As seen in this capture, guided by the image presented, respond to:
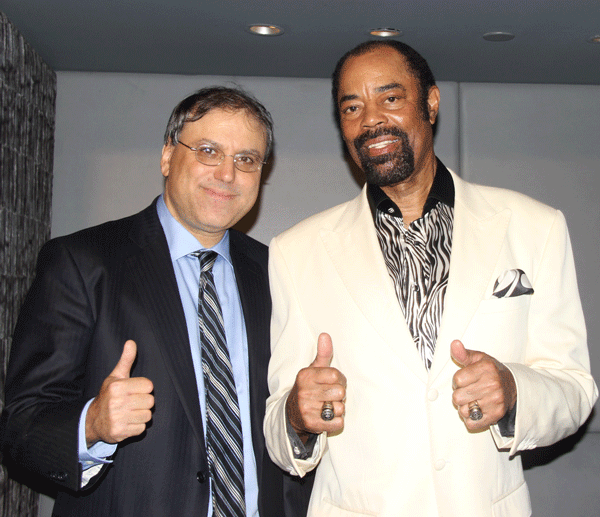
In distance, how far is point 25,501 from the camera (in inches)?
118

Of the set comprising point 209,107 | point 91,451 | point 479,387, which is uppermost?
point 209,107

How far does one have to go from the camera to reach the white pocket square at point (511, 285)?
1.90 m

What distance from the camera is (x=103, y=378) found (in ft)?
6.62

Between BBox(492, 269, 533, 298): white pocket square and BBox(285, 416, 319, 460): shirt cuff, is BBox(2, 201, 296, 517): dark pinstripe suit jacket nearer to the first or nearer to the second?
BBox(285, 416, 319, 460): shirt cuff

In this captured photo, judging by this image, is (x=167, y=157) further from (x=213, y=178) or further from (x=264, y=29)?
(x=264, y=29)

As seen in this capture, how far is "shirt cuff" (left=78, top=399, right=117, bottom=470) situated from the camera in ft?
5.99

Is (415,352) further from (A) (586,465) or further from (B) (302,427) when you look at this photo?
(A) (586,465)

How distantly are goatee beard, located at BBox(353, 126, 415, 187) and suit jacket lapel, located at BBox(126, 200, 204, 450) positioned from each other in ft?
2.48

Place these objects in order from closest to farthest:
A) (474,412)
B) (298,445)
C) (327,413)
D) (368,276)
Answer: (474,412) → (327,413) → (298,445) → (368,276)

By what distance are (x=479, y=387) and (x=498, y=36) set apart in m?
1.77

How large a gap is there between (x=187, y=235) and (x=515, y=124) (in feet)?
6.98

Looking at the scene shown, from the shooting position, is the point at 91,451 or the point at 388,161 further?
the point at 388,161

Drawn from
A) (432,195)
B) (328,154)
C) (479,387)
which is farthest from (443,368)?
(328,154)

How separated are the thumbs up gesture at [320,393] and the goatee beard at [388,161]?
→ 662 millimetres
